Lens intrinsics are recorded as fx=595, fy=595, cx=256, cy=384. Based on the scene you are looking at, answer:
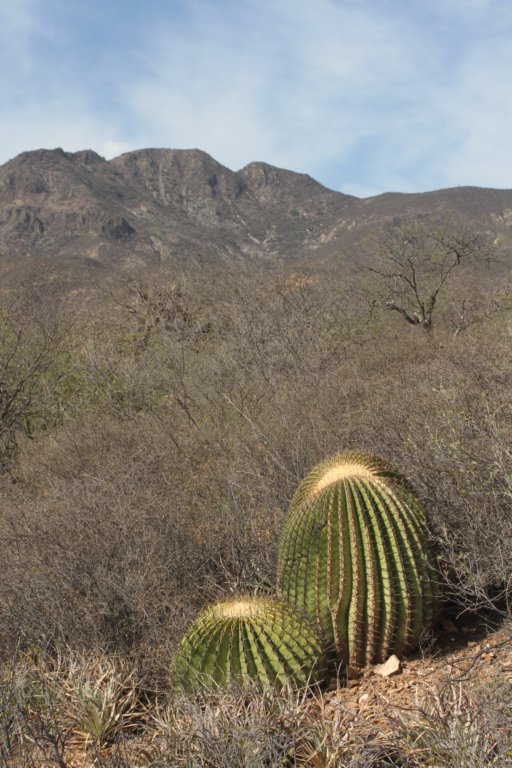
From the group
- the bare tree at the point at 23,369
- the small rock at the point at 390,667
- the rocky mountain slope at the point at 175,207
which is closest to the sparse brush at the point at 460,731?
the small rock at the point at 390,667

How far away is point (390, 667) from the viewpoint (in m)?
3.44

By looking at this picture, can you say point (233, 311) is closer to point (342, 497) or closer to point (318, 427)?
point (318, 427)

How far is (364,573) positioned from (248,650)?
2.64 ft

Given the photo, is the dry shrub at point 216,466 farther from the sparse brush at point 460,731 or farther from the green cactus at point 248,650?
the green cactus at point 248,650

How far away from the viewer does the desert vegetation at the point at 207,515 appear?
268cm

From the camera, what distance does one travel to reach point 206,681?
124 inches

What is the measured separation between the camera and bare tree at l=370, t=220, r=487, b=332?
20.0m

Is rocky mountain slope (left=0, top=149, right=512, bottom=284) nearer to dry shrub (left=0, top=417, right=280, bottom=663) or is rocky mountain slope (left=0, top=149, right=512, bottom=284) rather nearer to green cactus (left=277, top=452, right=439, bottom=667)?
dry shrub (left=0, top=417, right=280, bottom=663)

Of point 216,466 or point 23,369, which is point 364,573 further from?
point 23,369

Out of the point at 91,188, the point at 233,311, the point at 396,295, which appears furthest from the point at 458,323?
the point at 91,188

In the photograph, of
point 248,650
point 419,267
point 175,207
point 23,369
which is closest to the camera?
point 248,650

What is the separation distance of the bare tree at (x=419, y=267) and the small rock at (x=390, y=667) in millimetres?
17059

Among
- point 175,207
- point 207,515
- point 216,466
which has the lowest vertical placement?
point 207,515

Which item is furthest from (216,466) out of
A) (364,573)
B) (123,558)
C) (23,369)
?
(23,369)
